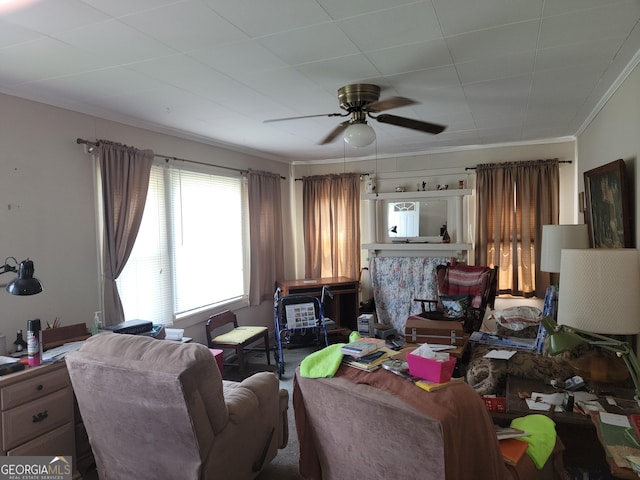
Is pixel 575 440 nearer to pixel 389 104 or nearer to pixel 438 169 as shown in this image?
pixel 389 104

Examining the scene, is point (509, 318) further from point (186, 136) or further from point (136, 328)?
point (186, 136)

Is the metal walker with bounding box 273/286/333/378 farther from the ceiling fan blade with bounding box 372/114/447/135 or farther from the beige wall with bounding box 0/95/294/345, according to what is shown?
the ceiling fan blade with bounding box 372/114/447/135

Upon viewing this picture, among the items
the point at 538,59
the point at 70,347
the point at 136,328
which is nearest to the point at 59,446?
the point at 70,347

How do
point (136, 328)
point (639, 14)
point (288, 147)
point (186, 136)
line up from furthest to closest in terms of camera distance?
point (288, 147) < point (186, 136) < point (136, 328) < point (639, 14)

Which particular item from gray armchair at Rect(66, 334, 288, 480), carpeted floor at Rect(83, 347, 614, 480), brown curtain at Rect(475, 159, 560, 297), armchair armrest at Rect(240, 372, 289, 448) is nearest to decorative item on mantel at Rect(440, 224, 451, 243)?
brown curtain at Rect(475, 159, 560, 297)

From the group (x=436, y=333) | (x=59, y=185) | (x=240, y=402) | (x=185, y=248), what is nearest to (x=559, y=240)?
(x=436, y=333)

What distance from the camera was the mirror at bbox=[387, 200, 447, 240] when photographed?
5.44m

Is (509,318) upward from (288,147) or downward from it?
downward

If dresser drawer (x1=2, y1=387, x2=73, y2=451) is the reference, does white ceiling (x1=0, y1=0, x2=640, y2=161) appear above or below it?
above

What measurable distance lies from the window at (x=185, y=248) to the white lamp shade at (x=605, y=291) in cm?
331

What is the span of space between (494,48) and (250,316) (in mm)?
4064

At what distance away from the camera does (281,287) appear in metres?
5.29

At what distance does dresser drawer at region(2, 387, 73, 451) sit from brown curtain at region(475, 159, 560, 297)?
4452mm
